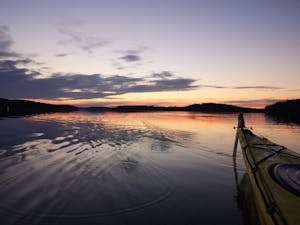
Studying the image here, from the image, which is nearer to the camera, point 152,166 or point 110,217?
point 110,217

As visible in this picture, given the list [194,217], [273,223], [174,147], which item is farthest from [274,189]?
[174,147]

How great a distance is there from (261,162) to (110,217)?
204 inches

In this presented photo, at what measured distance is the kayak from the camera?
4.25 metres

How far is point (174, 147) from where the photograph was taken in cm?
1634

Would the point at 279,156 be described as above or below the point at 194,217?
above

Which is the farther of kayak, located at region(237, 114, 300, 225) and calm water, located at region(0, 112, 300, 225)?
calm water, located at region(0, 112, 300, 225)

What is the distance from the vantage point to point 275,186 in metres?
5.50

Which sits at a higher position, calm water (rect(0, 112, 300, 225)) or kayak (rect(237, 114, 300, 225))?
kayak (rect(237, 114, 300, 225))

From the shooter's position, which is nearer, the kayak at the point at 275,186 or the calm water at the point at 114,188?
the kayak at the point at 275,186

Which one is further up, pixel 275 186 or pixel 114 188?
pixel 275 186

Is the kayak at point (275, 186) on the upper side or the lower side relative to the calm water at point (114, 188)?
upper

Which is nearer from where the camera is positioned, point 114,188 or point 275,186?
point 275,186

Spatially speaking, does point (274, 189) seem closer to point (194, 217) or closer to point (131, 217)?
point (194, 217)

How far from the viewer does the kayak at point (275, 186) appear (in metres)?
4.25
